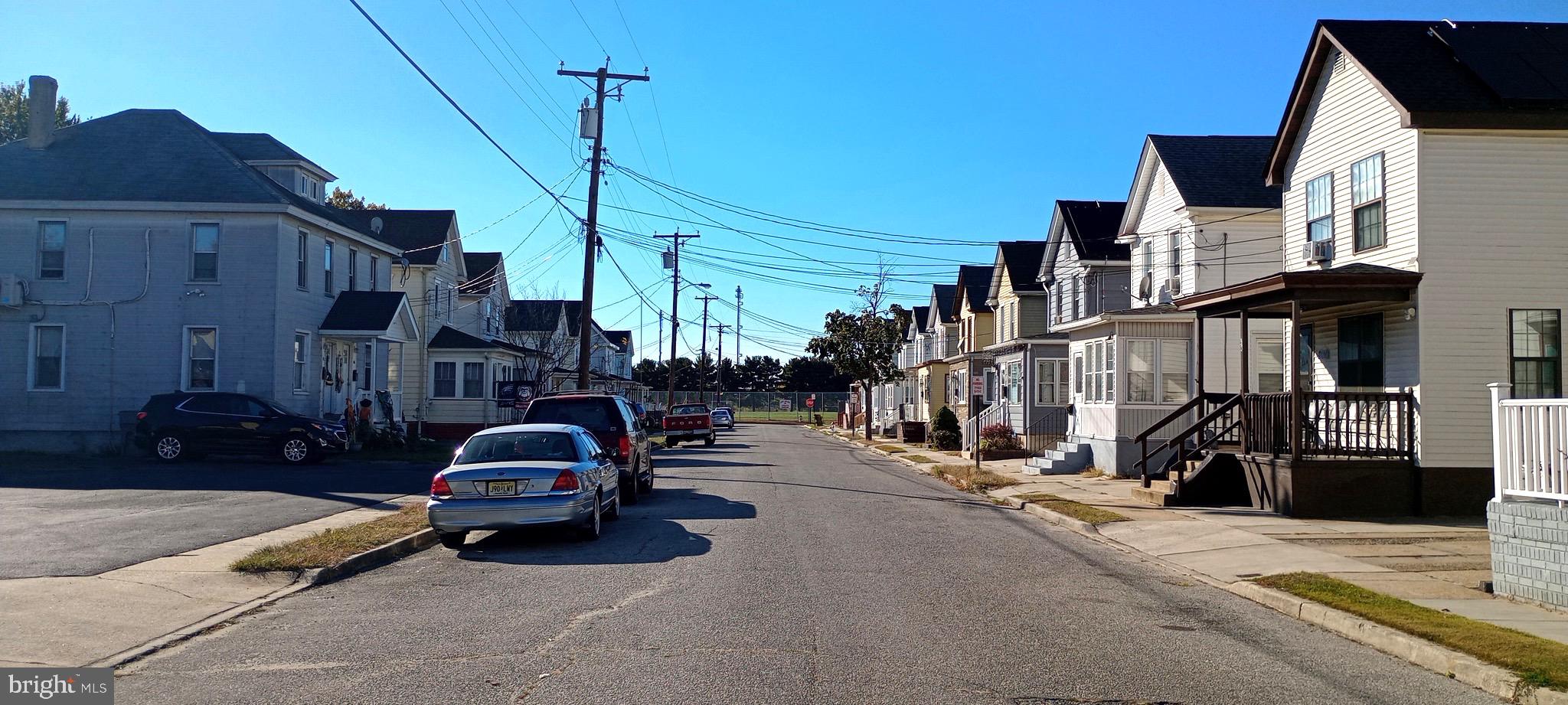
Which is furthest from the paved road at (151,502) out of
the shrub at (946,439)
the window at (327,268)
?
the shrub at (946,439)

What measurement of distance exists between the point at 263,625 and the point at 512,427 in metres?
5.89

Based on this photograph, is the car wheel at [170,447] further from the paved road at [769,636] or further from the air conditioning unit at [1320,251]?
the air conditioning unit at [1320,251]

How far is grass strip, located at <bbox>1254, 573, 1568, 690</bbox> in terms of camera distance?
24.3 ft

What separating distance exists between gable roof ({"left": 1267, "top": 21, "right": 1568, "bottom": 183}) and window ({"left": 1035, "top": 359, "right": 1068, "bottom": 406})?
55.4 feet

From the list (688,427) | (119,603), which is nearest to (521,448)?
(119,603)

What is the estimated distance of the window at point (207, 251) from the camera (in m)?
29.4

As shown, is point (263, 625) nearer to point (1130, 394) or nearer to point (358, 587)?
point (358, 587)

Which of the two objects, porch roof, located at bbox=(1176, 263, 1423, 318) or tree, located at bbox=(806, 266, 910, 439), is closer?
porch roof, located at bbox=(1176, 263, 1423, 318)

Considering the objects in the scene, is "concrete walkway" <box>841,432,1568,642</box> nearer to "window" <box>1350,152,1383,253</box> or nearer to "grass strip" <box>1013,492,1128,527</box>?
"grass strip" <box>1013,492,1128,527</box>

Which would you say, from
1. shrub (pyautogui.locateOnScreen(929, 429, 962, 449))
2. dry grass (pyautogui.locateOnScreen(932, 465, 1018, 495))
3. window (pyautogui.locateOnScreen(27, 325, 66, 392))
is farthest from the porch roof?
window (pyautogui.locateOnScreen(27, 325, 66, 392))

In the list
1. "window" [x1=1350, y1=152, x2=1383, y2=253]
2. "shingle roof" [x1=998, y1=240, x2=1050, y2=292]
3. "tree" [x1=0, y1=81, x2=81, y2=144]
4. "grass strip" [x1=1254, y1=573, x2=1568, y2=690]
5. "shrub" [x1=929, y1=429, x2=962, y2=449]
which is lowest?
"grass strip" [x1=1254, y1=573, x2=1568, y2=690]

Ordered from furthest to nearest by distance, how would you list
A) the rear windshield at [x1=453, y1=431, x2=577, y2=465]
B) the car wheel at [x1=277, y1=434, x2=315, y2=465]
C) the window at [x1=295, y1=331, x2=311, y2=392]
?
the window at [x1=295, y1=331, x2=311, y2=392] < the car wheel at [x1=277, y1=434, x2=315, y2=465] < the rear windshield at [x1=453, y1=431, x2=577, y2=465]

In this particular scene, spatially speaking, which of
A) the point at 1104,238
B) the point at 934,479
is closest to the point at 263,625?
the point at 934,479

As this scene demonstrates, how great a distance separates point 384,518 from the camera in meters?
15.5
